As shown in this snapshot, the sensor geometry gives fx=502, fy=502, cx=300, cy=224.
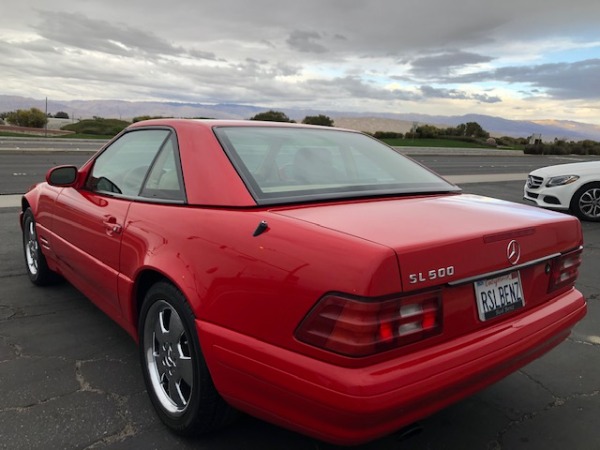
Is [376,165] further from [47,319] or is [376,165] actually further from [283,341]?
[47,319]

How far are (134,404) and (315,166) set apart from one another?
1621 millimetres

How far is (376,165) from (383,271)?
4.85 ft

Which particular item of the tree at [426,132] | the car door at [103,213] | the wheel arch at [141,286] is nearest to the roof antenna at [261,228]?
the wheel arch at [141,286]

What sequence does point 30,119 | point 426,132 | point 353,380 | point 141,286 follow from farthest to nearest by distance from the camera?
1. point 426,132
2. point 30,119
3. point 141,286
4. point 353,380

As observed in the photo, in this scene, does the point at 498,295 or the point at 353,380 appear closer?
the point at 353,380

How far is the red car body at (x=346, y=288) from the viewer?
1.74m

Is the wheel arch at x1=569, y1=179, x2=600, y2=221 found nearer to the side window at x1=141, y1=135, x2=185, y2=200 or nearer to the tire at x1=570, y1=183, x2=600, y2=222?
the tire at x1=570, y1=183, x2=600, y2=222

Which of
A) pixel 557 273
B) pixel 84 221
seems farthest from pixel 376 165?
pixel 84 221

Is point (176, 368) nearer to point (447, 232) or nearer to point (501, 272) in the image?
point (447, 232)

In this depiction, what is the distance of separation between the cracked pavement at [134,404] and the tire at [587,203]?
5533 mm

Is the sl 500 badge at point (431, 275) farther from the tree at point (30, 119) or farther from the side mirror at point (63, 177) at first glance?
the tree at point (30, 119)

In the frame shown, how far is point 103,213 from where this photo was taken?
120 inches

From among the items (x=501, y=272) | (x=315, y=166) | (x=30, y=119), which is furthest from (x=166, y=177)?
(x=30, y=119)

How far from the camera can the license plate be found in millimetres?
2039
